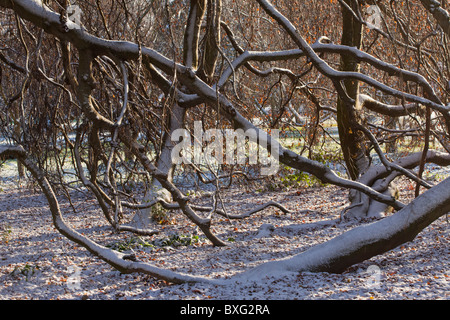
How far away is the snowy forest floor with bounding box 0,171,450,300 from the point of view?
366 cm

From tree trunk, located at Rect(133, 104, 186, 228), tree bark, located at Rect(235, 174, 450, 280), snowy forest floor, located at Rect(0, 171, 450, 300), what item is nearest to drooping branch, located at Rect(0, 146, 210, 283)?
snowy forest floor, located at Rect(0, 171, 450, 300)

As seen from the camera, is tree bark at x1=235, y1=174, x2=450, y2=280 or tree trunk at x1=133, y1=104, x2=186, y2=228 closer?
tree bark at x1=235, y1=174, x2=450, y2=280

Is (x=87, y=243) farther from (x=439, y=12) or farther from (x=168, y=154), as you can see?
(x=439, y=12)

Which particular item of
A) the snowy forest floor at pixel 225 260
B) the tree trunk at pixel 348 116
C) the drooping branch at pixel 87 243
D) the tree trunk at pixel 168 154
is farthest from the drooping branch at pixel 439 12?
the tree trunk at pixel 168 154

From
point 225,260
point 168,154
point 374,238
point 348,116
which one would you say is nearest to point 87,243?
point 225,260

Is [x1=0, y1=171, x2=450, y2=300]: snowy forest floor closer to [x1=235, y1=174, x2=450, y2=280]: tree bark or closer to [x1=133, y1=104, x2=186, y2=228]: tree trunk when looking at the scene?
[x1=235, y1=174, x2=450, y2=280]: tree bark

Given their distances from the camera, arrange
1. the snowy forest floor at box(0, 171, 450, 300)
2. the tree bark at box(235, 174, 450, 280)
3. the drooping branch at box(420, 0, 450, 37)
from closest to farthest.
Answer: the snowy forest floor at box(0, 171, 450, 300), the tree bark at box(235, 174, 450, 280), the drooping branch at box(420, 0, 450, 37)

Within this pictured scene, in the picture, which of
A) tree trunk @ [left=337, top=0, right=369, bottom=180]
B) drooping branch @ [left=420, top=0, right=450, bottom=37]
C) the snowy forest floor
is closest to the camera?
the snowy forest floor

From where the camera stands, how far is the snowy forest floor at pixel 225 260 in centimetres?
366

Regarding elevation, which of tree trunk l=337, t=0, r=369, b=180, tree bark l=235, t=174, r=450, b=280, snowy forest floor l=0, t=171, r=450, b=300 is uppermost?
tree trunk l=337, t=0, r=369, b=180

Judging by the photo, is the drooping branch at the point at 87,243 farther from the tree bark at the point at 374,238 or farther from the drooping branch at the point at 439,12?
the drooping branch at the point at 439,12

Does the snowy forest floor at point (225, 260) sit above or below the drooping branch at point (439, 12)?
below

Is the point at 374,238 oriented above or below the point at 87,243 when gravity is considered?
above

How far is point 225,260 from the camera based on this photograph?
4.95 m
